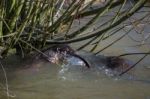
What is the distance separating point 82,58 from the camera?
6.03m

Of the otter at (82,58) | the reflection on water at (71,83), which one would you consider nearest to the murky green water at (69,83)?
the reflection on water at (71,83)

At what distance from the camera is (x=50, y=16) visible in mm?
5648

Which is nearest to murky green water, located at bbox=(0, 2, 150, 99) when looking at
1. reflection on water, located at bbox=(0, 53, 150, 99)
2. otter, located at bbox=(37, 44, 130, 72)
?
reflection on water, located at bbox=(0, 53, 150, 99)

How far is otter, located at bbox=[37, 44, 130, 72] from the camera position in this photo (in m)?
5.98

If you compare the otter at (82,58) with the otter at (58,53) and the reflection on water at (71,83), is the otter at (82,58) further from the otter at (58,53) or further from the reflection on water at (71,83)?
the reflection on water at (71,83)

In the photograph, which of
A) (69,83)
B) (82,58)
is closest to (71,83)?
(69,83)

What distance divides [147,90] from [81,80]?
2.90 ft

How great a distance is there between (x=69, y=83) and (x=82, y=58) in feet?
2.18

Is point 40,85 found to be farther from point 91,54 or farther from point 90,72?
point 91,54

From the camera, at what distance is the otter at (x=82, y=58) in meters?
5.98

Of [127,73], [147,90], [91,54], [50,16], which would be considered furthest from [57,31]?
[147,90]

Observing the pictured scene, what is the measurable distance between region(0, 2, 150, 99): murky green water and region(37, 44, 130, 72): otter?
12 cm

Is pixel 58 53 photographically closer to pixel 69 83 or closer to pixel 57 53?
pixel 57 53

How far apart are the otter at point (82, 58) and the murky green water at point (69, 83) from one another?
12 cm
